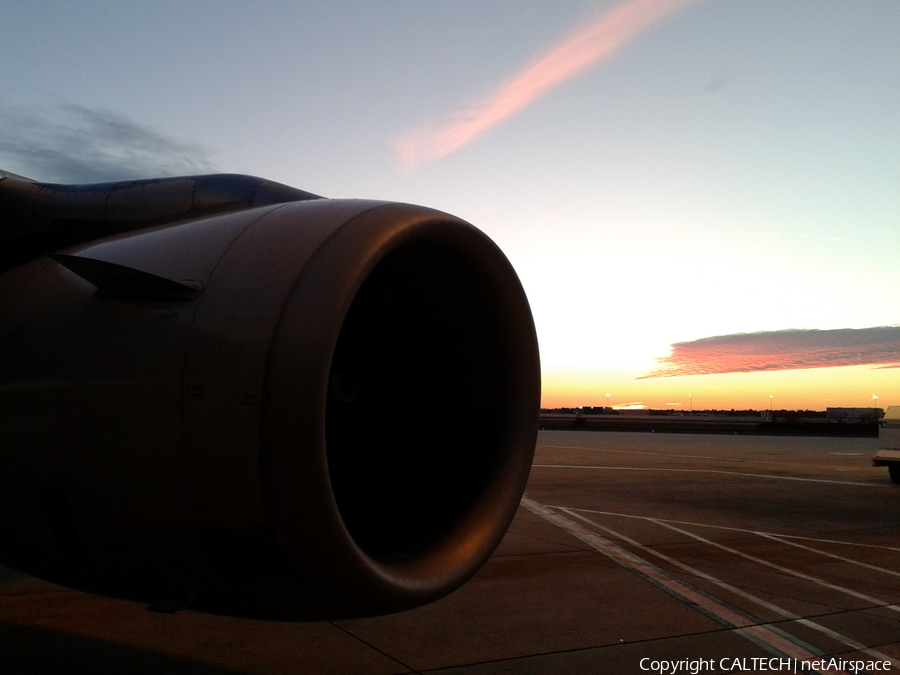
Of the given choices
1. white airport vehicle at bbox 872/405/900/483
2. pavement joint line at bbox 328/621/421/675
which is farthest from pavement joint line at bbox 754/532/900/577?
white airport vehicle at bbox 872/405/900/483

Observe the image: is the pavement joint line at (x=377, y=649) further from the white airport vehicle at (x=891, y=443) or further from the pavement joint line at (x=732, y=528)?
the white airport vehicle at (x=891, y=443)

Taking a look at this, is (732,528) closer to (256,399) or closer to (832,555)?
(832,555)

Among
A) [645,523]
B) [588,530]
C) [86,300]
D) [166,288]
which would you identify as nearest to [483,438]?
[166,288]

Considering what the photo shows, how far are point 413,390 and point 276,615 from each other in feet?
3.65

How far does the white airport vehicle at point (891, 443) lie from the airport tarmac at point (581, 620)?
207 inches

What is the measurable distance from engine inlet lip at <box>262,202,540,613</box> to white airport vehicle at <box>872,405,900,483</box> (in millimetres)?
12964

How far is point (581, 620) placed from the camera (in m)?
4.64

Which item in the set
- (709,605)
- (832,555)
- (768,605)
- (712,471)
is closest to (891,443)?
(712,471)

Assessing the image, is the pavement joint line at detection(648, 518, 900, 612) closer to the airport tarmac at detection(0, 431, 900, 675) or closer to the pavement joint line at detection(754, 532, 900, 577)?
the airport tarmac at detection(0, 431, 900, 675)

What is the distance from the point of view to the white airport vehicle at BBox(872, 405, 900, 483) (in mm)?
13098

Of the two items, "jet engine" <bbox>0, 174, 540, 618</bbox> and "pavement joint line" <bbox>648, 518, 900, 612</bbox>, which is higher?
"jet engine" <bbox>0, 174, 540, 618</bbox>

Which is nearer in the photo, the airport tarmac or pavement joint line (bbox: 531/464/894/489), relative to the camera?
the airport tarmac

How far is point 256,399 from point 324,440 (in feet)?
0.74

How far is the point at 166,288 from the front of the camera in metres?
2.24
